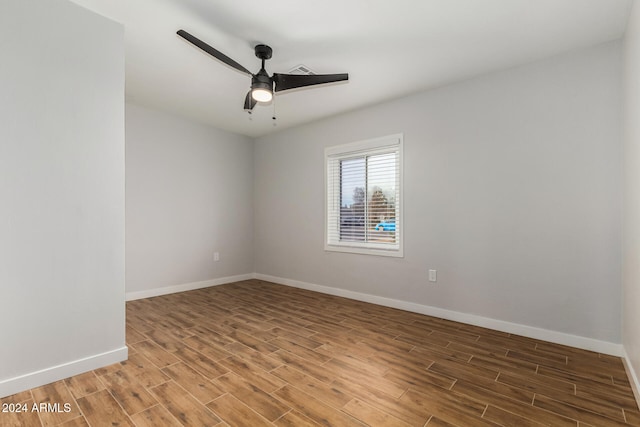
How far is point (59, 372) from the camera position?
2053mm

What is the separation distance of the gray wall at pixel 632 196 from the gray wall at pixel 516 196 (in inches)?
8.6

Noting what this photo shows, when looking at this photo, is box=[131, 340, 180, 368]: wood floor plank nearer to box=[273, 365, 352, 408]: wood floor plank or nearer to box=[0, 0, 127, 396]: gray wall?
box=[0, 0, 127, 396]: gray wall

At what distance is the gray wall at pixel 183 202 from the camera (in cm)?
413

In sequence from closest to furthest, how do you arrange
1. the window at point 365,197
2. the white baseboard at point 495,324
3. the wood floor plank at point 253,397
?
the wood floor plank at point 253,397, the white baseboard at point 495,324, the window at point 365,197

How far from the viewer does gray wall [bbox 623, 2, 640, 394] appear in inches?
74.4

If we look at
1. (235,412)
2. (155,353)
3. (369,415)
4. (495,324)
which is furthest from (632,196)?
(155,353)

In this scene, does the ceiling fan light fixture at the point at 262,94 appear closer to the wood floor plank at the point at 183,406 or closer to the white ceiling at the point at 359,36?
the white ceiling at the point at 359,36

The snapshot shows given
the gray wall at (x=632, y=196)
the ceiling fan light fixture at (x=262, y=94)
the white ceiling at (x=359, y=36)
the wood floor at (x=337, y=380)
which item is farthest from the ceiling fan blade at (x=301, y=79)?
the wood floor at (x=337, y=380)

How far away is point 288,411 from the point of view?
68.1 inches

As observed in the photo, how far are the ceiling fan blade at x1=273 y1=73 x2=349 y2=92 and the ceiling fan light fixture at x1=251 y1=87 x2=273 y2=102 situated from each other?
0.14m

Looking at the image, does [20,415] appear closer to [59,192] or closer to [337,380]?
[59,192]

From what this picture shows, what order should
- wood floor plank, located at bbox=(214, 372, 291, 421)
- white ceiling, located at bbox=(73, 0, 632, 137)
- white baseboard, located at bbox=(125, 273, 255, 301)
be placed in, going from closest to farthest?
wood floor plank, located at bbox=(214, 372, 291, 421)
white ceiling, located at bbox=(73, 0, 632, 137)
white baseboard, located at bbox=(125, 273, 255, 301)

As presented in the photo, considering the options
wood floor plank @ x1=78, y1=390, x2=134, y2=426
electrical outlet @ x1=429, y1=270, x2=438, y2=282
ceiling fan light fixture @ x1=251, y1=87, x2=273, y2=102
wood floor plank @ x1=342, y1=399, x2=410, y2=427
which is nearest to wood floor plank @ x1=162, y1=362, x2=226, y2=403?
wood floor plank @ x1=78, y1=390, x2=134, y2=426

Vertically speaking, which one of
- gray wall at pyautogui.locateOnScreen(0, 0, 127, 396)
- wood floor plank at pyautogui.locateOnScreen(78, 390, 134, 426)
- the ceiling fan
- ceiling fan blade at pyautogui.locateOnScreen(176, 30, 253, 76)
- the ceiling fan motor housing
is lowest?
wood floor plank at pyautogui.locateOnScreen(78, 390, 134, 426)
